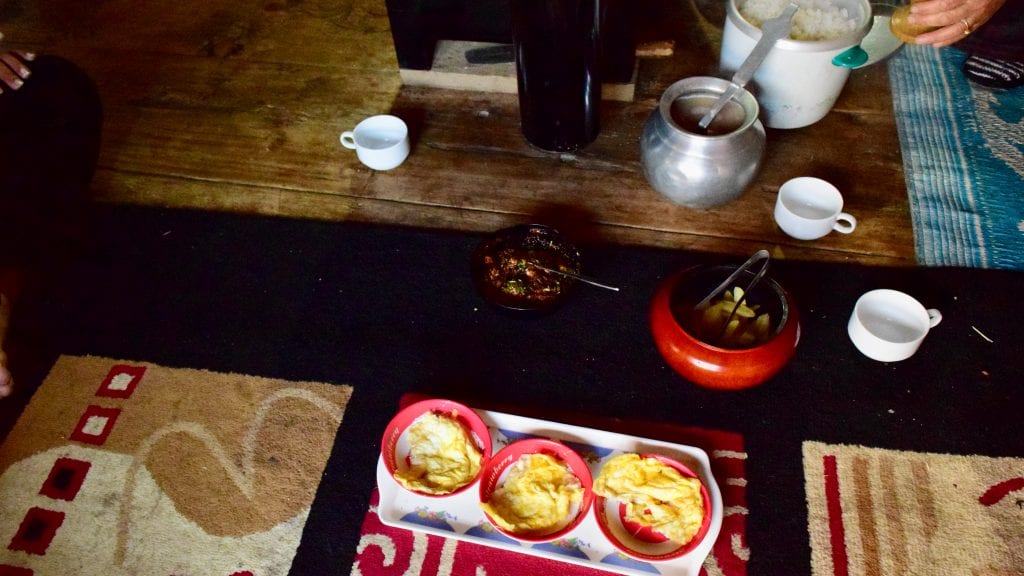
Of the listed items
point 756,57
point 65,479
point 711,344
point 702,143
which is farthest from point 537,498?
point 756,57

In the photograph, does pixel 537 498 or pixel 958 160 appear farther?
pixel 958 160

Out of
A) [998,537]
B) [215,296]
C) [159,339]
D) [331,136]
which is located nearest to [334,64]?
[331,136]

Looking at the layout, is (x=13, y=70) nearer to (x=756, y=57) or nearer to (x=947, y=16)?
(x=756, y=57)

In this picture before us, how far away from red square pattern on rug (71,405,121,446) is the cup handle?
1560mm

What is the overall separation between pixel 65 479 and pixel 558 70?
1.29m

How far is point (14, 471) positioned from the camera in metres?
1.29

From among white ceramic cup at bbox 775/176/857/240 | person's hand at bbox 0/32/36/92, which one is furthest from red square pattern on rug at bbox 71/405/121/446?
white ceramic cup at bbox 775/176/857/240

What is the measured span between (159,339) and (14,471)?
35 centimetres

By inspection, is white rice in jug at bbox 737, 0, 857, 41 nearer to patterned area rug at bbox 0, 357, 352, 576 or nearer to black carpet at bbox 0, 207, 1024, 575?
black carpet at bbox 0, 207, 1024, 575

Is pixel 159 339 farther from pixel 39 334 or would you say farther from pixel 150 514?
pixel 150 514

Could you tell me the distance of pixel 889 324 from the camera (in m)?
1.33

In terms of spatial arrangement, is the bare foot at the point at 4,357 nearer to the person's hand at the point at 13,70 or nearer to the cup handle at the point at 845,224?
the person's hand at the point at 13,70

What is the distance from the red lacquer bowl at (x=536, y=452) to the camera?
107 centimetres

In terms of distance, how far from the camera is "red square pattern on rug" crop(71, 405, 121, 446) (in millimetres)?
1325
